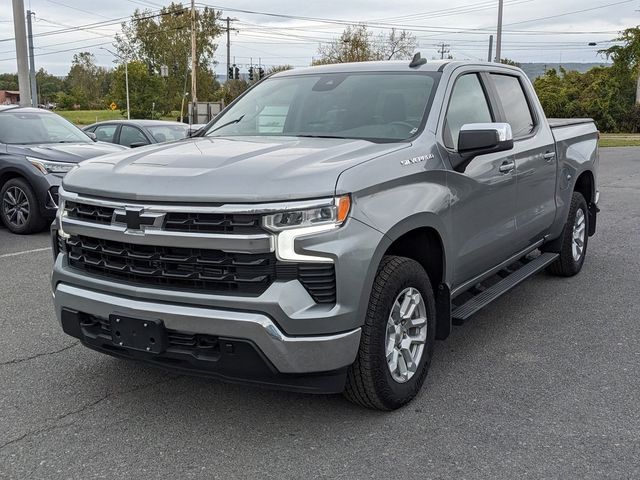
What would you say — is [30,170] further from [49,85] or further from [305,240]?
[49,85]

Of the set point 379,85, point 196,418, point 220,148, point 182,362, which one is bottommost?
Answer: point 196,418

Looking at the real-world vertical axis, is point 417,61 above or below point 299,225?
above

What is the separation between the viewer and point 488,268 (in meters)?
4.62

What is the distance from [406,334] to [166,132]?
9.48m

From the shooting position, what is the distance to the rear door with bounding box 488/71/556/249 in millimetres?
4984

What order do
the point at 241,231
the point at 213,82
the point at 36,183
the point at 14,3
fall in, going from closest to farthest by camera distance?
the point at 241,231 < the point at 36,183 < the point at 14,3 < the point at 213,82

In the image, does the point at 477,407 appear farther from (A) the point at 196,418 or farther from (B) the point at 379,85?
(B) the point at 379,85

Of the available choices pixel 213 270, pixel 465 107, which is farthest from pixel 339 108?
pixel 213 270

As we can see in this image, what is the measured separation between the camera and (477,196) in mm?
4238

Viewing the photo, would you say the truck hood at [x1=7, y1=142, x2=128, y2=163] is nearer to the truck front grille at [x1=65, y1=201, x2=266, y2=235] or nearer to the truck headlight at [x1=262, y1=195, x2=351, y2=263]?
the truck front grille at [x1=65, y1=201, x2=266, y2=235]

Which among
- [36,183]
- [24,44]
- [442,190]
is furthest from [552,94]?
[442,190]

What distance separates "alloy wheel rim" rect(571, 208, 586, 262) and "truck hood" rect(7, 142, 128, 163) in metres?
5.59

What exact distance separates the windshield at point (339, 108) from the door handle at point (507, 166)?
0.75m

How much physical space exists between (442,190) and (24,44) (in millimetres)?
15279
